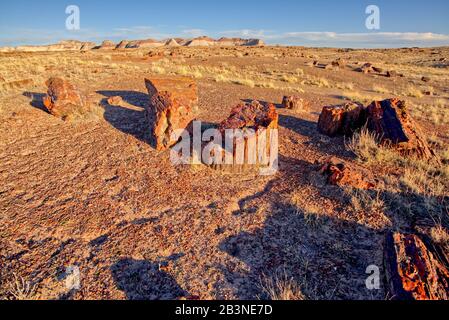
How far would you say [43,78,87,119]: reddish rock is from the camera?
791 centimetres

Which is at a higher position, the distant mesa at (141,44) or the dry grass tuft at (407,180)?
the distant mesa at (141,44)

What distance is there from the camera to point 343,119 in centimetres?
761

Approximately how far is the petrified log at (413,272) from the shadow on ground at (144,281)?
2116 mm

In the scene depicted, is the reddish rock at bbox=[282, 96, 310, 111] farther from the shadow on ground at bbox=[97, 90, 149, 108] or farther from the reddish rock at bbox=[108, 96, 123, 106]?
the reddish rock at bbox=[108, 96, 123, 106]

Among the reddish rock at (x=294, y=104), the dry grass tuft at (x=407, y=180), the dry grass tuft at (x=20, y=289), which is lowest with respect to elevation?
the dry grass tuft at (x=20, y=289)

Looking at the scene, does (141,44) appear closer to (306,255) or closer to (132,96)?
(132,96)

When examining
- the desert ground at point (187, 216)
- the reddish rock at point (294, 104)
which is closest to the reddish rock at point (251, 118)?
the desert ground at point (187, 216)

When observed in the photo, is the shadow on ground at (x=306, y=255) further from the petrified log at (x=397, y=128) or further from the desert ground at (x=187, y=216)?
the petrified log at (x=397, y=128)

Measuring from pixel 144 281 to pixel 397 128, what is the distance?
600 centimetres

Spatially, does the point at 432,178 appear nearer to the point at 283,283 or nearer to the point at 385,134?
the point at 385,134

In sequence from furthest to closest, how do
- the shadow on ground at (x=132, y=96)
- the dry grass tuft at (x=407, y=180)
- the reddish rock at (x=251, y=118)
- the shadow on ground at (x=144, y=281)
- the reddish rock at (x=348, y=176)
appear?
the shadow on ground at (x=132, y=96) < the reddish rock at (x=251, y=118) < the reddish rock at (x=348, y=176) < the dry grass tuft at (x=407, y=180) < the shadow on ground at (x=144, y=281)

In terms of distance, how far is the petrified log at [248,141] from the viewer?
5.77m

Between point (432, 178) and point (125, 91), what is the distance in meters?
9.57
